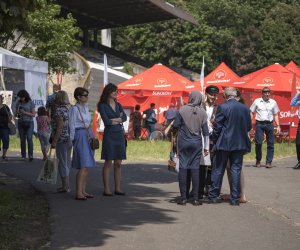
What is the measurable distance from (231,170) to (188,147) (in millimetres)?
793

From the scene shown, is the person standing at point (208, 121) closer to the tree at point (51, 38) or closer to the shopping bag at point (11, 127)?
the shopping bag at point (11, 127)

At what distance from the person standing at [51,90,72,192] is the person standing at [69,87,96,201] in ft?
1.57

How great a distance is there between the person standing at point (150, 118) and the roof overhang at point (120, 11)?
24.9 metres

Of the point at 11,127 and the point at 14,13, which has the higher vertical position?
the point at 14,13

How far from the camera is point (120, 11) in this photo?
57844 millimetres

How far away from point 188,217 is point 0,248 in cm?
297

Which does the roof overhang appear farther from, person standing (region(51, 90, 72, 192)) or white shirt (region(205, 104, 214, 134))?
white shirt (region(205, 104, 214, 134))

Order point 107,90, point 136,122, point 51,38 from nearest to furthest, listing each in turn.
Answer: point 107,90, point 136,122, point 51,38

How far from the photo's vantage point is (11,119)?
57.0 feet

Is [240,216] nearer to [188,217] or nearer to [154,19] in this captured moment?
[188,217]

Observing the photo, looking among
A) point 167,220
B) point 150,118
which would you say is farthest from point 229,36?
point 167,220

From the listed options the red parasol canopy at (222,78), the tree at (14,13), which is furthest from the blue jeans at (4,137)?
the red parasol canopy at (222,78)

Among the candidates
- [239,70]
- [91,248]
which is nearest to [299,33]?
[239,70]

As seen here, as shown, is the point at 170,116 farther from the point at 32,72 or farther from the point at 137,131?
the point at 137,131
